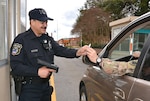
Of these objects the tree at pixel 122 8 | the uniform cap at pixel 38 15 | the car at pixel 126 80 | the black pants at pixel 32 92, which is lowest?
the black pants at pixel 32 92

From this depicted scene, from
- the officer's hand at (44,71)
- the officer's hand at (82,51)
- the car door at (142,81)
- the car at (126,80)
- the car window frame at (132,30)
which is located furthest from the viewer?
the officer's hand at (82,51)

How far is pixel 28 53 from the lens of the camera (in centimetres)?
335

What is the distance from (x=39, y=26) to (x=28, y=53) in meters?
0.34

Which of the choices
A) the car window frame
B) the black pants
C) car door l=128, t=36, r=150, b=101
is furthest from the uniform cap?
car door l=128, t=36, r=150, b=101

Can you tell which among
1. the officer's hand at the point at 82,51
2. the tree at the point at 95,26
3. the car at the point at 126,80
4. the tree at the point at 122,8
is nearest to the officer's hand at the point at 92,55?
the officer's hand at the point at 82,51

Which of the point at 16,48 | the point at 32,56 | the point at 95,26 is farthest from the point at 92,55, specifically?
the point at 95,26

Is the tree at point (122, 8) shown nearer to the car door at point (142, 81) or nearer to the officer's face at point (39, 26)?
the officer's face at point (39, 26)

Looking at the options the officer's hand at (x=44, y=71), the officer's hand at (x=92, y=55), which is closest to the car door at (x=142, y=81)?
the officer's hand at (x=92, y=55)

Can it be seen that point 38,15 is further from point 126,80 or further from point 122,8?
point 122,8

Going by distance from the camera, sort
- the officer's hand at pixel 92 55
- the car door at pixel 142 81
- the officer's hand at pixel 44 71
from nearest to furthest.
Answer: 1. the car door at pixel 142 81
2. the officer's hand at pixel 92 55
3. the officer's hand at pixel 44 71

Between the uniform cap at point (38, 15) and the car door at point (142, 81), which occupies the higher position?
the uniform cap at point (38, 15)

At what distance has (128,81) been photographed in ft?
8.79

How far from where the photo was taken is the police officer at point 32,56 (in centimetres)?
327

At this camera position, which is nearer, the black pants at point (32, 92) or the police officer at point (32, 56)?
the police officer at point (32, 56)
